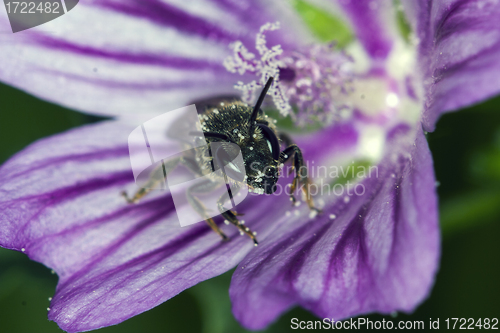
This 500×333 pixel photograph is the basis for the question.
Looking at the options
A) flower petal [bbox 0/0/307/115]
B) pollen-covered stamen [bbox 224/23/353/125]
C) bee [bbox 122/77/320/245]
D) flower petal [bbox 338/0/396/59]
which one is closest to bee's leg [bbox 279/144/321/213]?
bee [bbox 122/77/320/245]

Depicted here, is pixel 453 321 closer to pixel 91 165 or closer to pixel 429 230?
pixel 429 230

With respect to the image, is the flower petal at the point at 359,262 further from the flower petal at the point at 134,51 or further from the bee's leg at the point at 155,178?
the flower petal at the point at 134,51

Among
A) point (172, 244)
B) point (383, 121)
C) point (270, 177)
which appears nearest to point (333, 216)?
point (270, 177)

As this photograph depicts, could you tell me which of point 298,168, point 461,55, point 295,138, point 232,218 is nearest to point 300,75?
point 295,138

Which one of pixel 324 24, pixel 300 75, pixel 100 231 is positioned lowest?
pixel 100 231

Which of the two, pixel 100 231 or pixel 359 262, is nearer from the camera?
pixel 359 262

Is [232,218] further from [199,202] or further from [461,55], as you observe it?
[461,55]

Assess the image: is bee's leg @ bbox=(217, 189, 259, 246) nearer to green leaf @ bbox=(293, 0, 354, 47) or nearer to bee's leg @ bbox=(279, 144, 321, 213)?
bee's leg @ bbox=(279, 144, 321, 213)
